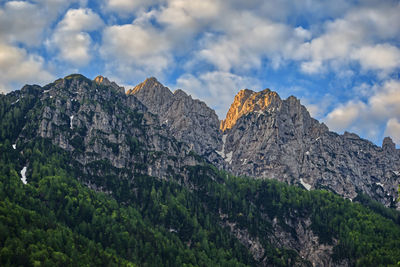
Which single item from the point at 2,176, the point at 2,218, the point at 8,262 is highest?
the point at 2,176

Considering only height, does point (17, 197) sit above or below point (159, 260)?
above

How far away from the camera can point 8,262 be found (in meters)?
123

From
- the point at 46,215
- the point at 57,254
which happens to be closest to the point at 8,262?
the point at 57,254

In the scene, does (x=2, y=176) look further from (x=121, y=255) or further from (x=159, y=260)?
(x=159, y=260)

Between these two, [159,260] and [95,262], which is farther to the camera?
[159,260]

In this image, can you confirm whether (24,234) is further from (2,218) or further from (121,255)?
(121,255)

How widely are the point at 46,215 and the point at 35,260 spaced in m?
49.6

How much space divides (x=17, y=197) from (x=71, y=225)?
88.6ft

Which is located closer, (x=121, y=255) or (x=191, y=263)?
(x=121, y=255)

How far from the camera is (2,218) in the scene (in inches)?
5723

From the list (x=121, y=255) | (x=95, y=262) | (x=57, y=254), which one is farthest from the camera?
(x=121, y=255)

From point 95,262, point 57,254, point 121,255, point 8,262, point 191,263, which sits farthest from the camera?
point 191,263

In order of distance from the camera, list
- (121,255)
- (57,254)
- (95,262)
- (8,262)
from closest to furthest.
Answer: (8,262), (57,254), (95,262), (121,255)

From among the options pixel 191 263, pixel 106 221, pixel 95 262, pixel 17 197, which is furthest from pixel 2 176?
pixel 191 263
